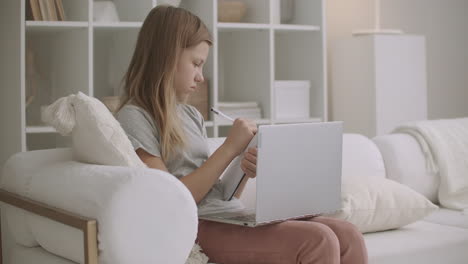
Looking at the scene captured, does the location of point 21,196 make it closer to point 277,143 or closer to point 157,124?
point 157,124

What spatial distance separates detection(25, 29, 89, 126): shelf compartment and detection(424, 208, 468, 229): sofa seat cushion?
1.55 metres

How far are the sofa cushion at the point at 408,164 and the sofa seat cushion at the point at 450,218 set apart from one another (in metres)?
0.13

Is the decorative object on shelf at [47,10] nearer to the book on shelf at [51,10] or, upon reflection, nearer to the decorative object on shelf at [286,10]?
the book on shelf at [51,10]

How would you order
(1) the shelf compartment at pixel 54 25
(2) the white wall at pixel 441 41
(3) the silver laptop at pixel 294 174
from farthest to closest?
(2) the white wall at pixel 441 41 < (1) the shelf compartment at pixel 54 25 < (3) the silver laptop at pixel 294 174

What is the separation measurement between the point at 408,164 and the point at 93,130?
4.94 ft

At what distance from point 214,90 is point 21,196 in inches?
59.6

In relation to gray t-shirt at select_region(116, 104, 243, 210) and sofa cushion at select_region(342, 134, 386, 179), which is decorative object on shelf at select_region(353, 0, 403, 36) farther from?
gray t-shirt at select_region(116, 104, 243, 210)

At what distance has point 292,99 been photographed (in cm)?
376

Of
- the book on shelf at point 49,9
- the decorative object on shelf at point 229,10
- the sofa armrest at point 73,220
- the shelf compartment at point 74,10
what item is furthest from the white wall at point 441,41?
the sofa armrest at point 73,220

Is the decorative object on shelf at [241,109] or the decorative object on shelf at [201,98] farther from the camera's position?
the decorative object on shelf at [241,109]

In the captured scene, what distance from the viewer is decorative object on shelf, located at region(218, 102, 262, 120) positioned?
359 cm

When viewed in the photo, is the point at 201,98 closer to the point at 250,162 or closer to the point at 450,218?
the point at 450,218

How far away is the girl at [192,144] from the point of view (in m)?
1.89

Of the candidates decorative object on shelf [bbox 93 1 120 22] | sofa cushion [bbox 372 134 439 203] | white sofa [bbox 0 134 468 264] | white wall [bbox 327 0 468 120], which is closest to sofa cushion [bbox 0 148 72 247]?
white sofa [bbox 0 134 468 264]
